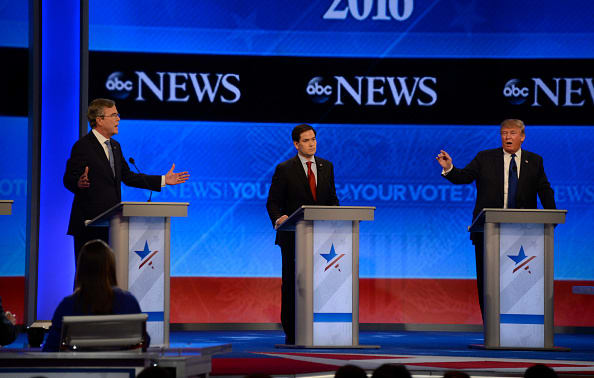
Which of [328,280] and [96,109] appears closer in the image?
[96,109]

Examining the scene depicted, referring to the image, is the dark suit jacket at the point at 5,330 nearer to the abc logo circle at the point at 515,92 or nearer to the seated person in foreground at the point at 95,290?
the seated person in foreground at the point at 95,290

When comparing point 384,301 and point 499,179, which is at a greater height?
point 499,179

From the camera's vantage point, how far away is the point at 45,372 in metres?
3.42

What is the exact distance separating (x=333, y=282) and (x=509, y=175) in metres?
1.54

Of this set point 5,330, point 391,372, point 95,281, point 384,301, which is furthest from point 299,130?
point 391,372

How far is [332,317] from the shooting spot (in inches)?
242

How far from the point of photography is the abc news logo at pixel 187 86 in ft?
28.2

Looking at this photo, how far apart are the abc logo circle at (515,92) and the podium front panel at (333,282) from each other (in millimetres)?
3146

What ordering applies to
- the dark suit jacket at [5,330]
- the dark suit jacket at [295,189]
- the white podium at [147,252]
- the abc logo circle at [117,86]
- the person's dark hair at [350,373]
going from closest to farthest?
the person's dark hair at [350,373], the dark suit jacket at [5,330], the white podium at [147,252], the dark suit jacket at [295,189], the abc logo circle at [117,86]

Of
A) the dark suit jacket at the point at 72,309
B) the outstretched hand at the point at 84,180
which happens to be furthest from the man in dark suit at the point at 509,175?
the dark suit jacket at the point at 72,309

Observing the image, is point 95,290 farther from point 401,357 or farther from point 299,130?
point 299,130

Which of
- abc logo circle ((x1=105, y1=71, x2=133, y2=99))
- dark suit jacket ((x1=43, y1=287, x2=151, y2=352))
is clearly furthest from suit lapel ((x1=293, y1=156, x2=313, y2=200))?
dark suit jacket ((x1=43, y1=287, x2=151, y2=352))

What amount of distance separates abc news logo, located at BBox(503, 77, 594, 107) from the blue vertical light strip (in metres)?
3.86

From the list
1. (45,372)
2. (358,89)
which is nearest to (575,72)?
(358,89)
